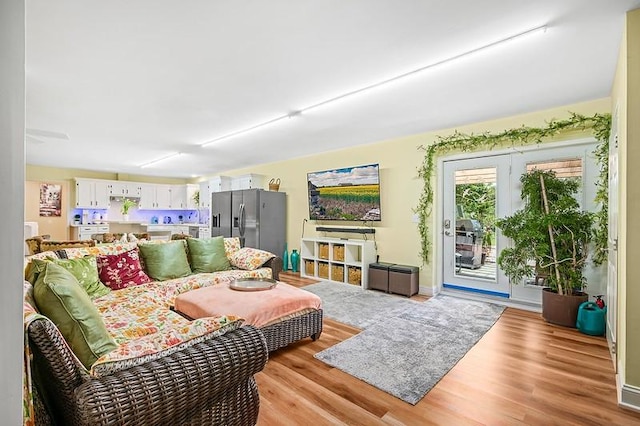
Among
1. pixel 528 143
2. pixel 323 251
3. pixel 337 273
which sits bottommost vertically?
pixel 337 273

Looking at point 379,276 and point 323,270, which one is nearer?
point 379,276

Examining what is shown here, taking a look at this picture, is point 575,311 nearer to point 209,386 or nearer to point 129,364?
point 209,386

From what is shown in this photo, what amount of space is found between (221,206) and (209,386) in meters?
5.93

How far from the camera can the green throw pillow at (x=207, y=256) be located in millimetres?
3910

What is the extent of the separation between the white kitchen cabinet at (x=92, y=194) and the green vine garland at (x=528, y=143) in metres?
8.35

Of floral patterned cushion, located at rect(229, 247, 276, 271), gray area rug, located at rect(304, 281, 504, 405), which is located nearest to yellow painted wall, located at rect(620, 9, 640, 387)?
gray area rug, located at rect(304, 281, 504, 405)

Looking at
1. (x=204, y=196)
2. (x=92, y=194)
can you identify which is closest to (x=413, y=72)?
(x=204, y=196)

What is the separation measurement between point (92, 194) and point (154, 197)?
4.96ft

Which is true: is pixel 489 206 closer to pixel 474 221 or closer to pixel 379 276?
pixel 474 221

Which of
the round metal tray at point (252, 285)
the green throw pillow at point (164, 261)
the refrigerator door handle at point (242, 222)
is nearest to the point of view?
the round metal tray at point (252, 285)

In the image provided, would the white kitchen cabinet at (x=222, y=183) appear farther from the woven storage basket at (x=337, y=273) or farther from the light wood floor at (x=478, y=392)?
the light wood floor at (x=478, y=392)

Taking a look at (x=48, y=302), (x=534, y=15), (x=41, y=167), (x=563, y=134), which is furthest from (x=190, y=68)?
(x=41, y=167)

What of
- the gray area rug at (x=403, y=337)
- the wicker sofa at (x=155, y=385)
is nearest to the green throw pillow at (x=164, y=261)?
the gray area rug at (x=403, y=337)

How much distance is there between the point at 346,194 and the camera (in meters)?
5.67
